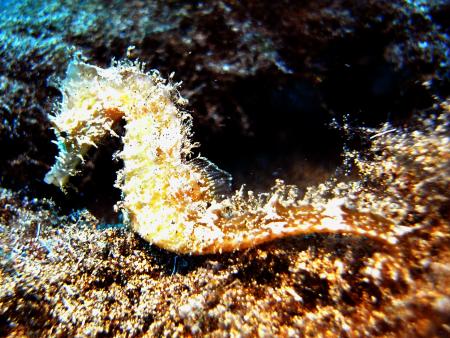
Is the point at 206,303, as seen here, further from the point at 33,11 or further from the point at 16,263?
the point at 33,11

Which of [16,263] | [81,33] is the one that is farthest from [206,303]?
[81,33]

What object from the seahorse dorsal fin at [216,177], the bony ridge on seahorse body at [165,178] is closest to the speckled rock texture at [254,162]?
the bony ridge on seahorse body at [165,178]

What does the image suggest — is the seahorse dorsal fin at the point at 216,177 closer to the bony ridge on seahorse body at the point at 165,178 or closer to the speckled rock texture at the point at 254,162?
the bony ridge on seahorse body at the point at 165,178

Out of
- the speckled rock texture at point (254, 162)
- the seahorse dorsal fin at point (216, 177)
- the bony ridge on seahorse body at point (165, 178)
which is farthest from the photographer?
the seahorse dorsal fin at point (216, 177)

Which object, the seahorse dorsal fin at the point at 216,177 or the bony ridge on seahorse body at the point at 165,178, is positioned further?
the seahorse dorsal fin at the point at 216,177

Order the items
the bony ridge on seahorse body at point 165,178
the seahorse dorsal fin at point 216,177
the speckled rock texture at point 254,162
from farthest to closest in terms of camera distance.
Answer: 1. the seahorse dorsal fin at point 216,177
2. the bony ridge on seahorse body at point 165,178
3. the speckled rock texture at point 254,162
